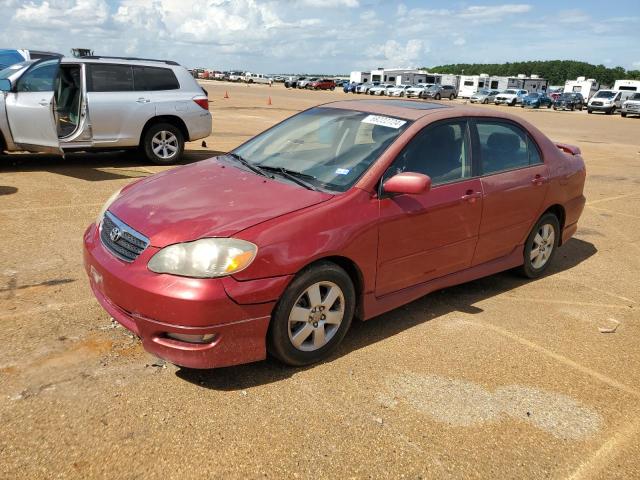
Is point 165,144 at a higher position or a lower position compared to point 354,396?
higher

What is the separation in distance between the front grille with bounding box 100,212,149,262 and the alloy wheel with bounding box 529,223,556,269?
350 cm

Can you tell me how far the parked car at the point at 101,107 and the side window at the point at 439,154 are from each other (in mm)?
6380

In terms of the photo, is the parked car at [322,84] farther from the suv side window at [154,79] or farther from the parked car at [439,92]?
the suv side window at [154,79]

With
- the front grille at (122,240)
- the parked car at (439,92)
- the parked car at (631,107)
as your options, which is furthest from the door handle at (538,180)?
the parked car at (439,92)

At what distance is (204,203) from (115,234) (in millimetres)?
558

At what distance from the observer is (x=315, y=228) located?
3146mm

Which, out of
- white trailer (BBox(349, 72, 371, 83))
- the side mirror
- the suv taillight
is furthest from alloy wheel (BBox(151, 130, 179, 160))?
white trailer (BBox(349, 72, 371, 83))

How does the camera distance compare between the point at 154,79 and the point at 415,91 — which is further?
the point at 415,91

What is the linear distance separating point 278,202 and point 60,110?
7.53 m

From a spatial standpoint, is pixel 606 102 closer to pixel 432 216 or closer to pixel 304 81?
pixel 304 81

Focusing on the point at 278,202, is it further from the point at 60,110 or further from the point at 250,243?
the point at 60,110

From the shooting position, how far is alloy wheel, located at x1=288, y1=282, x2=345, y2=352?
10.4 ft

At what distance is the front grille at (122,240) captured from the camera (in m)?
3.04

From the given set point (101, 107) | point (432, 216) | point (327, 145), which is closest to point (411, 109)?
point (327, 145)
